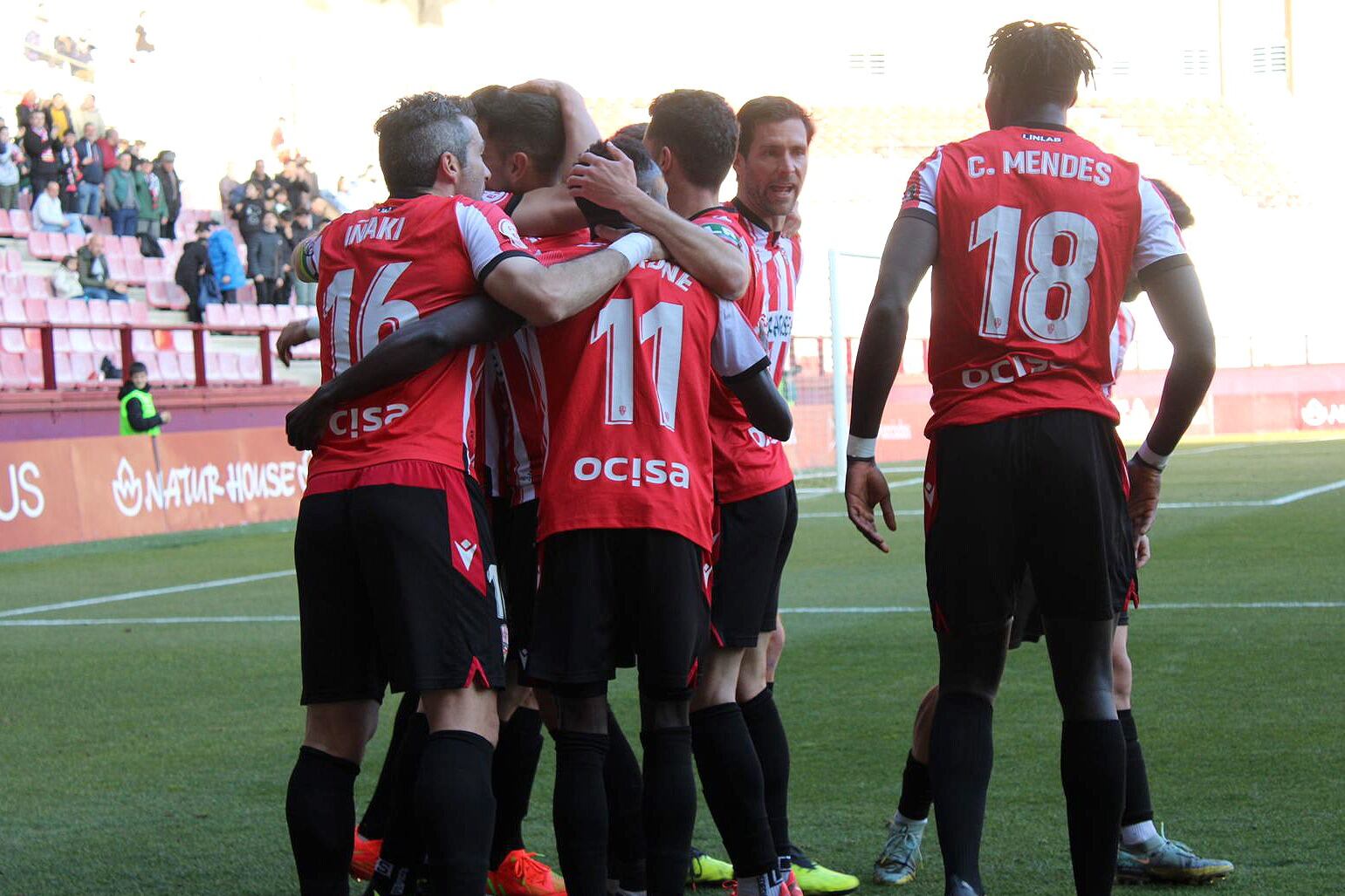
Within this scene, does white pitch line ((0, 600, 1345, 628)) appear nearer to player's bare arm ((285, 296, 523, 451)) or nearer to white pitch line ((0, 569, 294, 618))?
white pitch line ((0, 569, 294, 618))

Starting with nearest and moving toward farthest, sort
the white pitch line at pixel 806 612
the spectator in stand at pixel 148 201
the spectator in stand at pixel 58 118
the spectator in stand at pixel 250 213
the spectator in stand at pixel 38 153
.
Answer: the white pitch line at pixel 806 612, the spectator in stand at pixel 38 153, the spectator in stand at pixel 58 118, the spectator in stand at pixel 148 201, the spectator in stand at pixel 250 213

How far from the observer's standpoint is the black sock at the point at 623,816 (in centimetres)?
387

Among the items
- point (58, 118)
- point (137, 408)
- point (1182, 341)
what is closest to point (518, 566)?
point (1182, 341)

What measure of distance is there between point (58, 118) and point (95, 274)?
2.38 metres

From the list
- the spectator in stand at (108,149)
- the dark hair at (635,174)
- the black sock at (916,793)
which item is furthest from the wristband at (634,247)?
the spectator in stand at (108,149)

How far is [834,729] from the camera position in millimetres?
6027

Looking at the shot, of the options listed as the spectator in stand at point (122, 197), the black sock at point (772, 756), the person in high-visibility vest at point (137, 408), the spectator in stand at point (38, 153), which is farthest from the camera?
the spectator in stand at point (122, 197)

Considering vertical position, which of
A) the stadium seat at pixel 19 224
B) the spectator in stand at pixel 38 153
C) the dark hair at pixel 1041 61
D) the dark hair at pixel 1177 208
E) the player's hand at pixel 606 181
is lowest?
the dark hair at pixel 1177 208

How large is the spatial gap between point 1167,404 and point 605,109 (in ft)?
143

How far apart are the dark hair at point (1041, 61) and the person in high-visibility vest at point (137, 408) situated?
13651 millimetres

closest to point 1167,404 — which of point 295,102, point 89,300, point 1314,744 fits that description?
point 1314,744

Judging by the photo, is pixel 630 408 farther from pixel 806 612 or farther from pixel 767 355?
pixel 806 612

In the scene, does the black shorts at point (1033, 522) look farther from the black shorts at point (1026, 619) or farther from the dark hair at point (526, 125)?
the dark hair at point (526, 125)

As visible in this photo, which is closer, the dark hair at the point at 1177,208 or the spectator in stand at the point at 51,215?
the dark hair at the point at 1177,208
